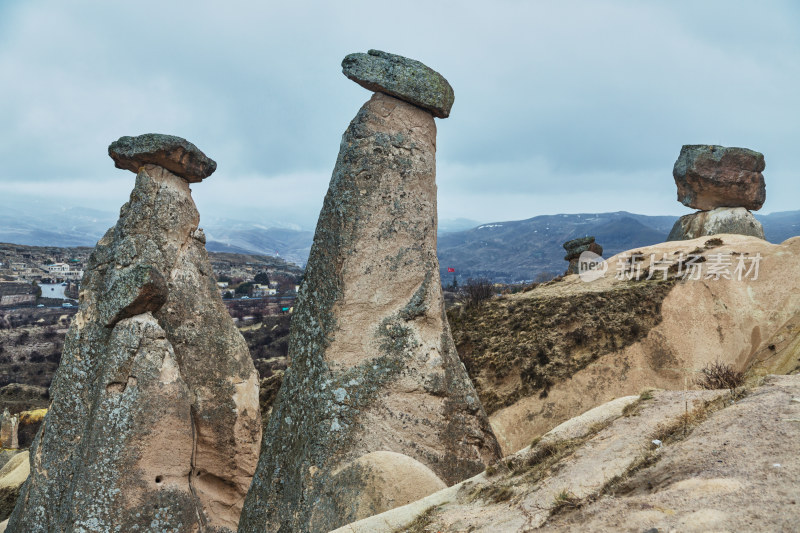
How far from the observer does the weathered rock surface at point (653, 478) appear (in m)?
2.89

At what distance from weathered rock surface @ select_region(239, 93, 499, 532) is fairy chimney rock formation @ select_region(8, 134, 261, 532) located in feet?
4.07

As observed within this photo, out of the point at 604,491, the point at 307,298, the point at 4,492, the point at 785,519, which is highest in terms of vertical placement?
the point at 307,298

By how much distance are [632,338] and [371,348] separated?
5890 millimetres

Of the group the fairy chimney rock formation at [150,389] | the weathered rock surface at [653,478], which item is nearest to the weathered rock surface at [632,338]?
the fairy chimney rock formation at [150,389]

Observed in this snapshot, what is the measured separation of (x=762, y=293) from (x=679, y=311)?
1.49 meters

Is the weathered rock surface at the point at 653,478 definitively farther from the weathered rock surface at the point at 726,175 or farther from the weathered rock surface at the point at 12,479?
the weathered rock surface at the point at 726,175

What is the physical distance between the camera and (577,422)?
5062 mm

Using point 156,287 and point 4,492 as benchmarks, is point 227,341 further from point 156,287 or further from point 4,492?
point 4,492

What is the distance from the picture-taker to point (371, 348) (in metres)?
6.16

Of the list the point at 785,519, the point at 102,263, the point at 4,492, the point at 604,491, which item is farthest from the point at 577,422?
the point at 4,492

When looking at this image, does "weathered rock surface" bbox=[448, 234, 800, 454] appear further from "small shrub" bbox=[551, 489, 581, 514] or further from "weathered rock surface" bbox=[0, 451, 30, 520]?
"weathered rock surface" bbox=[0, 451, 30, 520]

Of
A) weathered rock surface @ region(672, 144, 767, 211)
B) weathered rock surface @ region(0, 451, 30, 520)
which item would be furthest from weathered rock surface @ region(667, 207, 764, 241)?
weathered rock surface @ region(0, 451, 30, 520)

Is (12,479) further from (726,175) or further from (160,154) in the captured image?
(726,175)

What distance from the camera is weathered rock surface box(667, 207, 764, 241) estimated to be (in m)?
14.9
